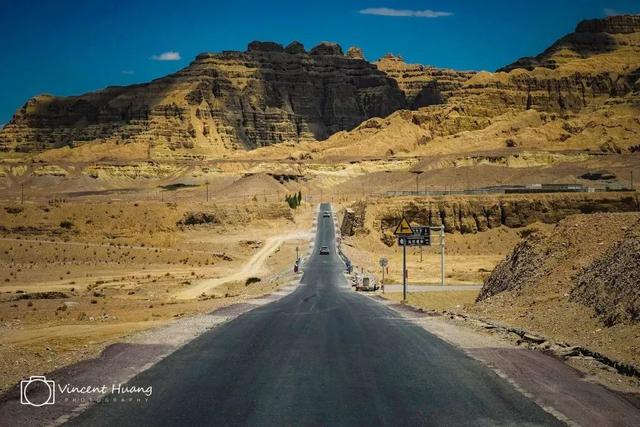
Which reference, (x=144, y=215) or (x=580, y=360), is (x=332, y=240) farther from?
(x=580, y=360)

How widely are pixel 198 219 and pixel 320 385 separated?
90.3 m

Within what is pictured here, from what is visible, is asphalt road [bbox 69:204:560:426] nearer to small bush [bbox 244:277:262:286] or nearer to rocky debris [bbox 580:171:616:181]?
small bush [bbox 244:277:262:286]

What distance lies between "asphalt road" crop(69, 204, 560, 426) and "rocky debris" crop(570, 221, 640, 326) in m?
3.89

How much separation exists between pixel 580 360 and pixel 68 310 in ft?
87.5

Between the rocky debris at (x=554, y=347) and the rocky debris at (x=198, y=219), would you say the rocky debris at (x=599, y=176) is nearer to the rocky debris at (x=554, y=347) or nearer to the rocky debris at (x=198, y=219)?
the rocky debris at (x=198, y=219)

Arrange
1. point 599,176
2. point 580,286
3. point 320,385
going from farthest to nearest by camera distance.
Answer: point 599,176 → point 580,286 → point 320,385

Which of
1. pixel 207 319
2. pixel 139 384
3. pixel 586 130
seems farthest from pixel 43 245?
pixel 586 130

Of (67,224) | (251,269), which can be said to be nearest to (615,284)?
(251,269)

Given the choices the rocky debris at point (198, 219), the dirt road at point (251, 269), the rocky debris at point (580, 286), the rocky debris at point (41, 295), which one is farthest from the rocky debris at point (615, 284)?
the rocky debris at point (198, 219)

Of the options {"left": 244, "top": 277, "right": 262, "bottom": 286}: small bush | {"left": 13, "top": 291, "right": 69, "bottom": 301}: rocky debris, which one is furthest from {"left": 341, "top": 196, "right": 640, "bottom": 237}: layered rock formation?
{"left": 13, "top": 291, "right": 69, "bottom": 301}: rocky debris

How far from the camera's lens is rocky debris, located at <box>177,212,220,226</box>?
10050 cm

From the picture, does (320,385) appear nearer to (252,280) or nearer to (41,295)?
(41,295)

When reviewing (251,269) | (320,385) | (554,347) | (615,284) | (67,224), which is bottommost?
(251,269)

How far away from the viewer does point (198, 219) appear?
332ft
